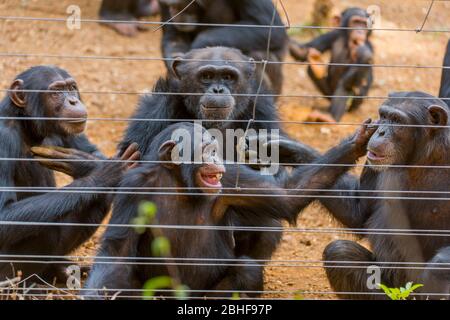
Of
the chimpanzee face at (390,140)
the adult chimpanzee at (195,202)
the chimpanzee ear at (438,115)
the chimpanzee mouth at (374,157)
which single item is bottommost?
the adult chimpanzee at (195,202)

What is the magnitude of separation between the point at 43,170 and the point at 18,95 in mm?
585

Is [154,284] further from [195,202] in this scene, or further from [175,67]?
[175,67]

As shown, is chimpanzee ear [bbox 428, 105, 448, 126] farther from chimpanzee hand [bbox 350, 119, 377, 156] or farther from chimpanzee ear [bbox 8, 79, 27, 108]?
chimpanzee ear [bbox 8, 79, 27, 108]

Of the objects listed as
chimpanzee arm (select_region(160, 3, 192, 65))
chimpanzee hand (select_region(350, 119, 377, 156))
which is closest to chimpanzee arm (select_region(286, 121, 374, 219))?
chimpanzee hand (select_region(350, 119, 377, 156))

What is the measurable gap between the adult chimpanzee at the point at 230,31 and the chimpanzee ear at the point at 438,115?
12.3ft

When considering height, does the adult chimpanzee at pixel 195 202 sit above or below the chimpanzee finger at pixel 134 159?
below

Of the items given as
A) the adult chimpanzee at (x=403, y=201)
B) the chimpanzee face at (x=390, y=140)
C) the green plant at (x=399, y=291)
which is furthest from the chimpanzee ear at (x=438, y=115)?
the green plant at (x=399, y=291)

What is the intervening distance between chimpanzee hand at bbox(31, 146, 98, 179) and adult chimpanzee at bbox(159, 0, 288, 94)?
3.38 m

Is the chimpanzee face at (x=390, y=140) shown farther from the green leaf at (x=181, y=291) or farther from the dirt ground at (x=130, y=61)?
the dirt ground at (x=130, y=61)

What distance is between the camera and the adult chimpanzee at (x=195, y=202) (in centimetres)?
561

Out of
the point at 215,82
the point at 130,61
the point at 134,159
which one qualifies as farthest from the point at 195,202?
the point at 130,61

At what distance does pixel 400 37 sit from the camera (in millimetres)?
12938
